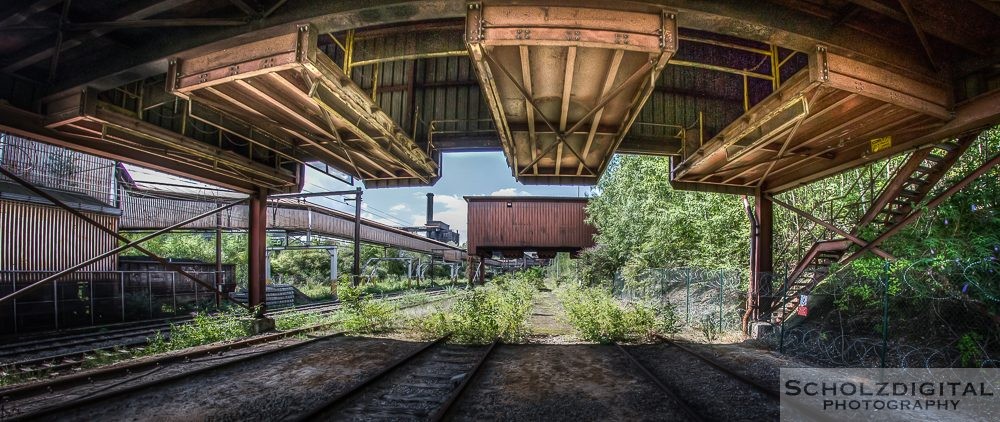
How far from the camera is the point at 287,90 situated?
5926mm

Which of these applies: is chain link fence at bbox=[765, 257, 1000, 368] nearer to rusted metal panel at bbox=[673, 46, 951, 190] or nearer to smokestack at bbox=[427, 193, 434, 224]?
rusted metal panel at bbox=[673, 46, 951, 190]

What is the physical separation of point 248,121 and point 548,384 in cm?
609

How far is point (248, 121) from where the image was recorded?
7344 mm

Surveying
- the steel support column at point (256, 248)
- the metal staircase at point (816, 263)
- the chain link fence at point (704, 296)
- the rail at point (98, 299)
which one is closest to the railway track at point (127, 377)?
the steel support column at point (256, 248)

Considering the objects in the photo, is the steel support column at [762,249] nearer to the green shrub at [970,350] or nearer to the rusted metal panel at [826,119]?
the rusted metal panel at [826,119]

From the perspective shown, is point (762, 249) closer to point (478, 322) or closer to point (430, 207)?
point (478, 322)

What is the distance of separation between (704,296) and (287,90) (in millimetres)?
14061

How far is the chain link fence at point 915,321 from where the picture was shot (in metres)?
6.47

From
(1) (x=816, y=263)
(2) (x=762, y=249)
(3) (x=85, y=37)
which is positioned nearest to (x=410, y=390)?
(3) (x=85, y=37)

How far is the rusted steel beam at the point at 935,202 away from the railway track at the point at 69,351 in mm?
Answer: 13260

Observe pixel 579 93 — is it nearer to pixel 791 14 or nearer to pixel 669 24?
pixel 669 24

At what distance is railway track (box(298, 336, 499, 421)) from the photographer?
16.3 feet

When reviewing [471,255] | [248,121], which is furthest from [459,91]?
[471,255]

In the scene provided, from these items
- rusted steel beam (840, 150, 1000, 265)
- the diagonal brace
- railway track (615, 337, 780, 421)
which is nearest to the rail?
the diagonal brace
